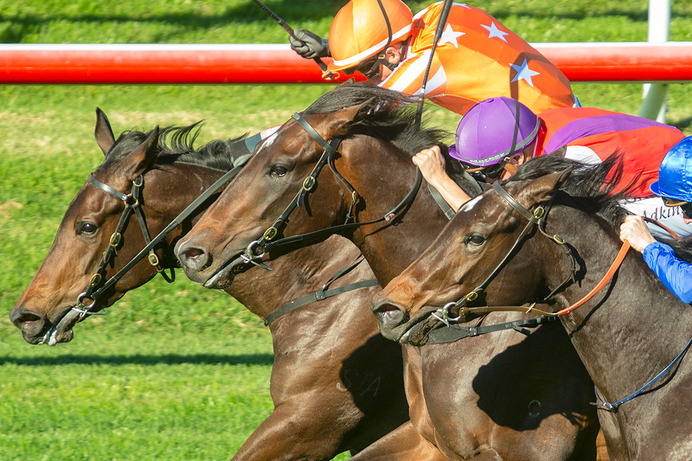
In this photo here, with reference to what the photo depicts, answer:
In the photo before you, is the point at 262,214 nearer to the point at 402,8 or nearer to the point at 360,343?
the point at 360,343

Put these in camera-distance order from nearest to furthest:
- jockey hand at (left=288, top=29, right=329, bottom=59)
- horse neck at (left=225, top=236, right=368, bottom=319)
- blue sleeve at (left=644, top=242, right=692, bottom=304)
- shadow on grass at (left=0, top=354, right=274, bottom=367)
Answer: blue sleeve at (left=644, top=242, right=692, bottom=304) → horse neck at (left=225, top=236, right=368, bottom=319) → jockey hand at (left=288, top=29, right=329, bottom=59) → shadow on grass at (left=0, top=354, right=274, bottom=367)

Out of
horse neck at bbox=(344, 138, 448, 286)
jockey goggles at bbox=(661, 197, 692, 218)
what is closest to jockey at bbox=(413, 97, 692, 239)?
horse neck at bbox=(344, 138, 448, 286)

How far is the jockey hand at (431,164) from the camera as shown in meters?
4.01

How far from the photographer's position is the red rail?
6762mm

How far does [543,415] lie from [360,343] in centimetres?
101

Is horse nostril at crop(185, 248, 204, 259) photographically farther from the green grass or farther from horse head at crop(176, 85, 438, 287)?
the green grass

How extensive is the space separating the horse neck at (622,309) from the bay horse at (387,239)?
59cm

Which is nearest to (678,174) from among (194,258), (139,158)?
(194,258)

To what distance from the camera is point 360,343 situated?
4.63m

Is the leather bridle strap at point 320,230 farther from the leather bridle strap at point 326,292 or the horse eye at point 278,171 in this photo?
the leather bridle strap at point 326,292

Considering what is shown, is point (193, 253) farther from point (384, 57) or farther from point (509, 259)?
point (384, 57)

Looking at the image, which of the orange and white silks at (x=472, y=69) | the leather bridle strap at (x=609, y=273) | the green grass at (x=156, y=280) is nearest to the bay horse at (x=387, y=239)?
the orange and white silks at (x=472, y=69)

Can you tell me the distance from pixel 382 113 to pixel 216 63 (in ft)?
9.86

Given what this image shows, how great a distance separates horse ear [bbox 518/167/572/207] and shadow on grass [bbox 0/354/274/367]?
438 centimetres
